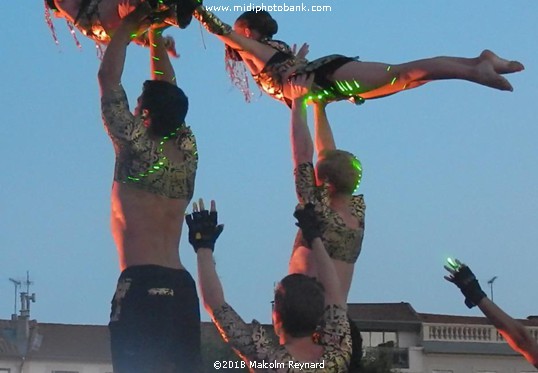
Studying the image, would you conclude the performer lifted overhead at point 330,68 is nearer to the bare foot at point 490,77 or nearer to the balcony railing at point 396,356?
the bare foot at point 490,77

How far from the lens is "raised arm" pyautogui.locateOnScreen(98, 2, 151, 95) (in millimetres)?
4891

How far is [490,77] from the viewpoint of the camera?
524cm

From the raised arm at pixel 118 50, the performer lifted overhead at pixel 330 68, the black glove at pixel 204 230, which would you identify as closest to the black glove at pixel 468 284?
the performer lifted overhead at pixel 330 68

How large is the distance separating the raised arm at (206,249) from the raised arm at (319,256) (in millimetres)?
405

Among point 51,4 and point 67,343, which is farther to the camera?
point 67,343

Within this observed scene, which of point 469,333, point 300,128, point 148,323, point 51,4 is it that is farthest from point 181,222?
point 469,333

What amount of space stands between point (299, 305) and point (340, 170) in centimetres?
124

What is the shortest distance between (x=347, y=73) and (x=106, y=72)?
→ 1.35m

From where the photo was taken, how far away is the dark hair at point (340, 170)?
571 centimetres

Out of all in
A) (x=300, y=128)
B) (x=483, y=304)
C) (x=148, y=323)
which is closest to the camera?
(x=148, y=323)

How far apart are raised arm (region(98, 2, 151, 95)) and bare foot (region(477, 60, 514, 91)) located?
144 cm

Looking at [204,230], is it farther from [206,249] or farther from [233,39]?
[233,39]

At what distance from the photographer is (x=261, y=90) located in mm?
6098

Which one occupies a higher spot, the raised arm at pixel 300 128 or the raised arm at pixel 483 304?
the raised arm at pixel 300 128
